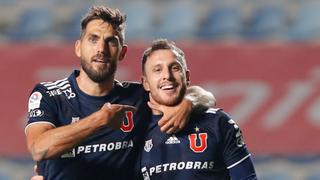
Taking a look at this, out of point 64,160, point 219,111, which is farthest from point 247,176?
point 64,160

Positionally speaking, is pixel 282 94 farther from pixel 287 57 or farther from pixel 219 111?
pixel 219 111

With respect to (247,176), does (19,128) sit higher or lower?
higher

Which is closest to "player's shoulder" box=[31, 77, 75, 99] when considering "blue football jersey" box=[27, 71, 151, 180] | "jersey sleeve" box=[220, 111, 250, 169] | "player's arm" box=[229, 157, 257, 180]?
"blue football jersey" box=[27, 71, 151, 180]

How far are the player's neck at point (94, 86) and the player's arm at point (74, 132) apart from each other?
16.7 inches

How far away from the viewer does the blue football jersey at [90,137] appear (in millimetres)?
5746

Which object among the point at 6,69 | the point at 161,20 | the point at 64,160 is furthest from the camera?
the point at 161,20

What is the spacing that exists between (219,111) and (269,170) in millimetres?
4566

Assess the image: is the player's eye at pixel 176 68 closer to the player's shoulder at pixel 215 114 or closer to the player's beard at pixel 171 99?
the player's beard at pixel 171 99

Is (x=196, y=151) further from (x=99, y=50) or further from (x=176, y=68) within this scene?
(x=99, y=50)

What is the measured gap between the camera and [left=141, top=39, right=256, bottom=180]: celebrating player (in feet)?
19.2

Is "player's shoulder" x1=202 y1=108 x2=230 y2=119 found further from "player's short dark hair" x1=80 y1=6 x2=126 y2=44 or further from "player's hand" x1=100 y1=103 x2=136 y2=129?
"player's hand" x1=100 y1=103 x2=136 y2=129

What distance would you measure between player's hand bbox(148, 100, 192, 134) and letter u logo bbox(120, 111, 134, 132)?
0.41 ft

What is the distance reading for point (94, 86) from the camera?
231 inches

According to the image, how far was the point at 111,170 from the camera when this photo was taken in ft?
19.0
